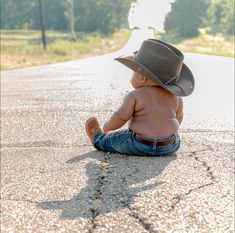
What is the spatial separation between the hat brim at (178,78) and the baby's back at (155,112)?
103mm

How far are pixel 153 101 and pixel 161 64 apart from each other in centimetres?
27

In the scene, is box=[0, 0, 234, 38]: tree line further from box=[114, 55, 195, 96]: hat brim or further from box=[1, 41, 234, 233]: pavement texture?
box=[114, 55, 195, 96]: hat brim

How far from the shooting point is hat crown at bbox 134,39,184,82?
2643 mm

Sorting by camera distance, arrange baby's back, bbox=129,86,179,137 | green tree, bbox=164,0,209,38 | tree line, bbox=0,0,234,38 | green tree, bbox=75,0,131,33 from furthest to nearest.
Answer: green tree, bbox=75,0,131,33, tree line, bbox=0,0,234,38, green tree, bbox=164,0,209,38, baby's back, bbox=129,86,179,137

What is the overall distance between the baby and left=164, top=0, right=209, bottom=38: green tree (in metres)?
58.4

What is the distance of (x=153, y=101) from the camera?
275cm

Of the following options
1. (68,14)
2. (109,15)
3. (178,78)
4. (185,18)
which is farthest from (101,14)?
(178,78)

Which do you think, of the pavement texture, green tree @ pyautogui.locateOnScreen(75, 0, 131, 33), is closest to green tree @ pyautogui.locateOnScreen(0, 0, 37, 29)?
green tree @ pyautogui.locateOnScreen(75, 0, 131, 33)

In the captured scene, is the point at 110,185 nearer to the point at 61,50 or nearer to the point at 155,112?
the point at 155,112

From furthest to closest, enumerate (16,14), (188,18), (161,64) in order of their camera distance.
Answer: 1. (16,14)
2. (188,18)
3. (161,64)

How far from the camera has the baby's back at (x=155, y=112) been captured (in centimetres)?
274

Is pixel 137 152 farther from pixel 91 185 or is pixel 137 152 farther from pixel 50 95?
pixel 50 95

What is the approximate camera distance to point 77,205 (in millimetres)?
2236

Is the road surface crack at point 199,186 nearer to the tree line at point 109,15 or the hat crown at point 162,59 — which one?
the hat crown at point 162,59
